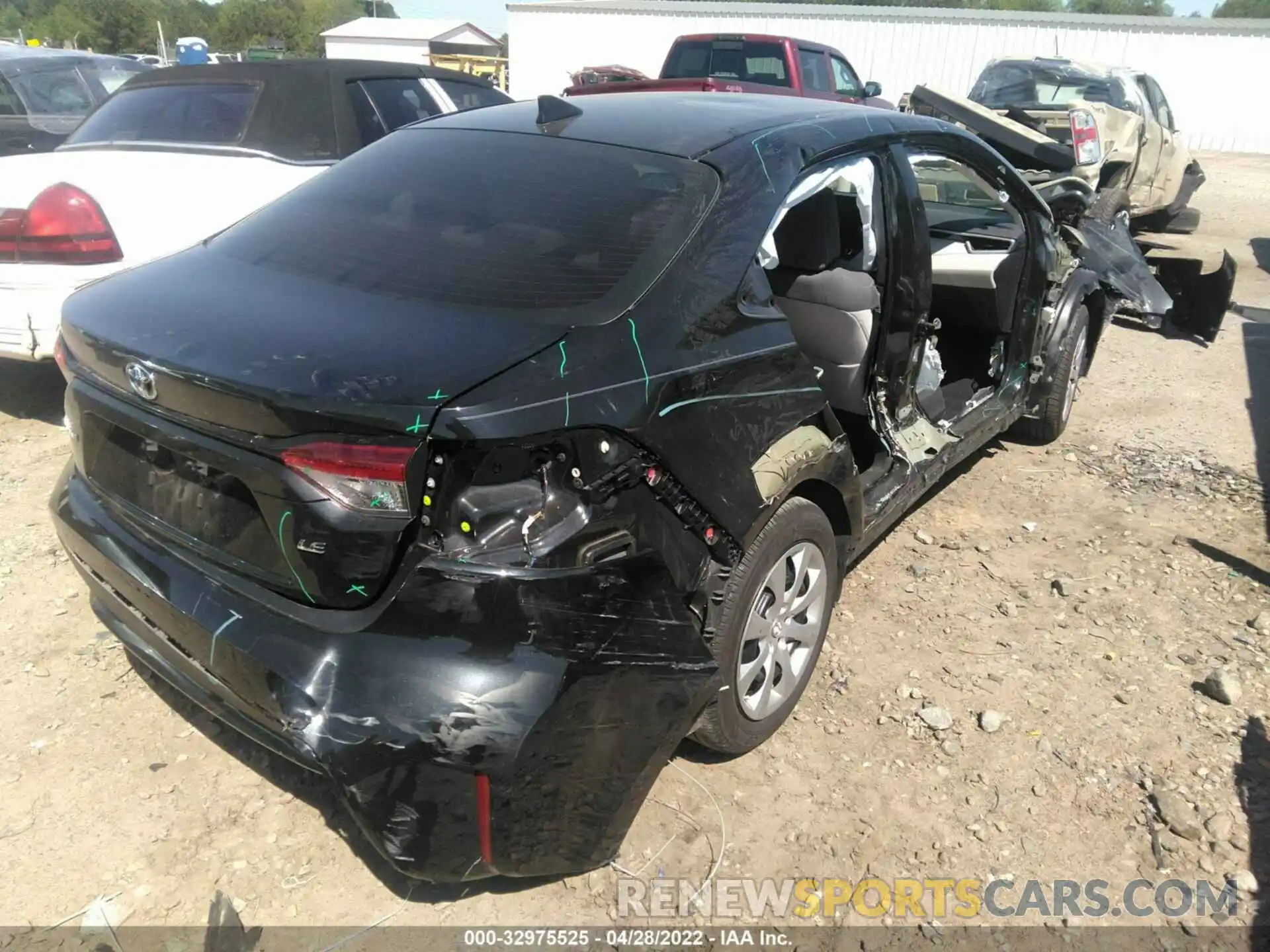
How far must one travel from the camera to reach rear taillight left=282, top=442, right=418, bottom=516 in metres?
1.81

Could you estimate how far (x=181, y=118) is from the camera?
5.36 m

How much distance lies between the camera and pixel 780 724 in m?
2.88

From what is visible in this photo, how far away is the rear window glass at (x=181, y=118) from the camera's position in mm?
5270

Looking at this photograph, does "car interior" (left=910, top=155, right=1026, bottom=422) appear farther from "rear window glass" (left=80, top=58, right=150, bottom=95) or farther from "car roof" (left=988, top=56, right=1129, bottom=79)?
"rear window glass" (left=80, top=58, right=150, bottom=95)

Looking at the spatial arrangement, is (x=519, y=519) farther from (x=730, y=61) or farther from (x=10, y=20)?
(x=10, y=20)

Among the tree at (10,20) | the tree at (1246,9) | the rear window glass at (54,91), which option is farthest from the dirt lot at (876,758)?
the tree at (1246,9)

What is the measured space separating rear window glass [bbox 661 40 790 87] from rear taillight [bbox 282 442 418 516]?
1002 centimetres

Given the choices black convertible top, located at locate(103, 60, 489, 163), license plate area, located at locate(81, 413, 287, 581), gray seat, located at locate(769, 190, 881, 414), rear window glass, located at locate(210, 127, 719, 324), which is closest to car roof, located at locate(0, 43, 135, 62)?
black convertible top, located at locate(103, 60, 489, 163)

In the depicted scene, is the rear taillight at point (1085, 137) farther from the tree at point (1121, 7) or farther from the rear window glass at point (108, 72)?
the tree at point (1121, 7)

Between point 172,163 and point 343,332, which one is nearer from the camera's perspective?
point 343,332

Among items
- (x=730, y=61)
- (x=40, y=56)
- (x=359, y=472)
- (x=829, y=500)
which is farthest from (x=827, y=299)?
(x=730, y=61)

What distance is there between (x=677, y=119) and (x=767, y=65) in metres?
9.15

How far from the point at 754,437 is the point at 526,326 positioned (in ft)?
2.25

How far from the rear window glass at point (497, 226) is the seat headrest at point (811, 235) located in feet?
2.08
